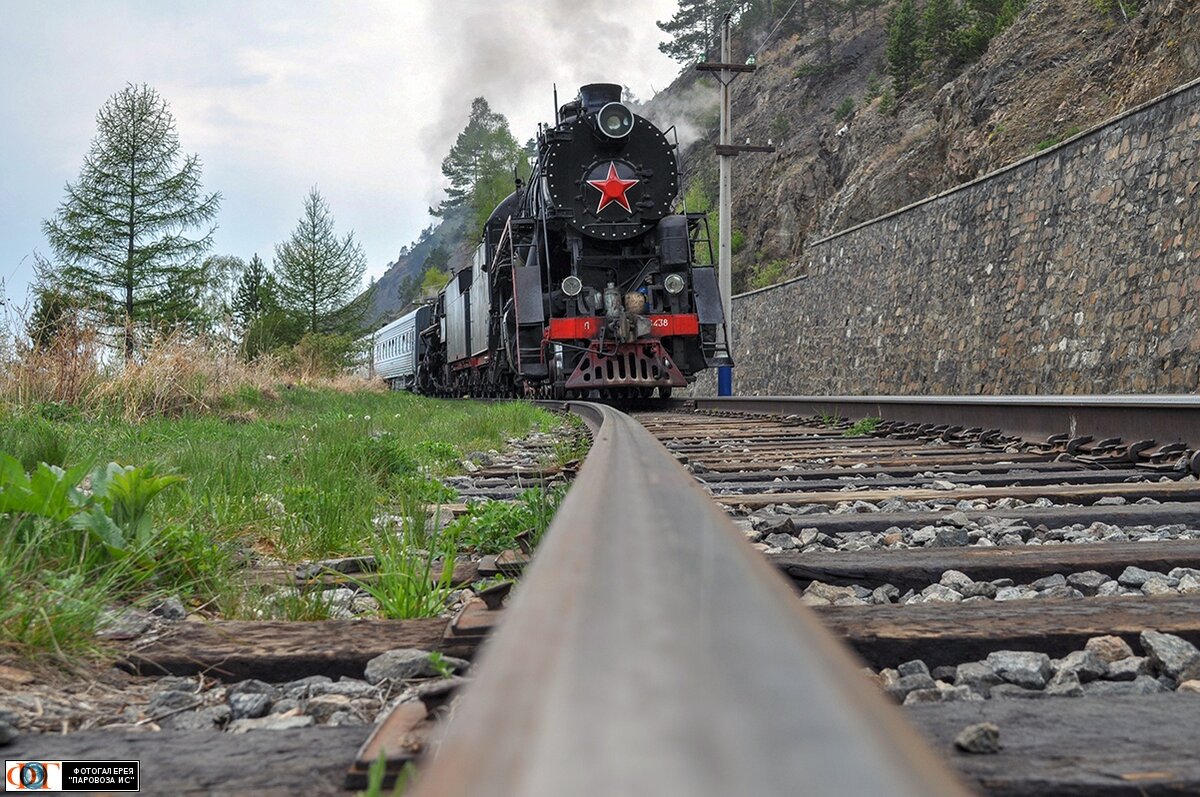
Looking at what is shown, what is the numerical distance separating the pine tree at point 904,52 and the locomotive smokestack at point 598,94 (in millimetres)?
25200

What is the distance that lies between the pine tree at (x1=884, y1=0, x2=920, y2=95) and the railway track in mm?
34355

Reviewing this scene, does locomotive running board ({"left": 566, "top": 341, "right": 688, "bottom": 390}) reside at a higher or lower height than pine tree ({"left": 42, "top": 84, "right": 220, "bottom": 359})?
lower

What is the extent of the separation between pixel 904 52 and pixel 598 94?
25.5 metres

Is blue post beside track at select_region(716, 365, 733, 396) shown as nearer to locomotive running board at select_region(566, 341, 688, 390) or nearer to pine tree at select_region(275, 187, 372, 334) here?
locomotive running board at select_region(566, 341, 688, 390)

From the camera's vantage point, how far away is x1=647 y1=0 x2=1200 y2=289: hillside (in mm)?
19359

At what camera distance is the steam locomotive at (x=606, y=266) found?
38.1 feet

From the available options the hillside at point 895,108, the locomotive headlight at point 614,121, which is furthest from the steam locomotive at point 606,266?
the hillside at point 895,108

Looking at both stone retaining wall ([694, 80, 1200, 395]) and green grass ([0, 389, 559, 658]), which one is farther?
stone retaining wall ([694, 80, 1200, 395])

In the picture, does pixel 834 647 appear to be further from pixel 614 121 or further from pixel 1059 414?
pixel 614 121

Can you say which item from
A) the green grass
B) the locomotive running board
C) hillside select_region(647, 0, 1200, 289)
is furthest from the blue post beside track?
the green grass

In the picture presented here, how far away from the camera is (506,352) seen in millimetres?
13336

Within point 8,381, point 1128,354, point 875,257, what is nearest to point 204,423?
point 8,381

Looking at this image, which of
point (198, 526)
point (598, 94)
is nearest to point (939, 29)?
point (598, 94)

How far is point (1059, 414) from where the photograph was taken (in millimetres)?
5176
